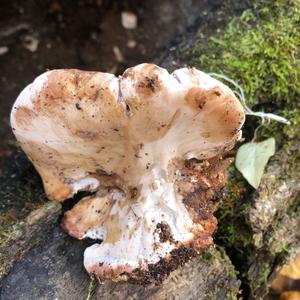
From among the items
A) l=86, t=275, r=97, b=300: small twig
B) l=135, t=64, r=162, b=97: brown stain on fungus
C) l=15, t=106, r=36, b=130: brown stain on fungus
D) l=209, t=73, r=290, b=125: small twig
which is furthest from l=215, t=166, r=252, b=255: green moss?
l=15, t=106, r=36, b=130: brown stain on fungus

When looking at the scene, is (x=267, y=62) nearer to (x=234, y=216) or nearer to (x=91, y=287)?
(x=234, y=216)

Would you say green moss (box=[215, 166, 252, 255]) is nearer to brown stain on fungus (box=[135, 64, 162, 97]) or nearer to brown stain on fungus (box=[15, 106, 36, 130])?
brown stain on fungus (box=[135, 64, 162, 97])

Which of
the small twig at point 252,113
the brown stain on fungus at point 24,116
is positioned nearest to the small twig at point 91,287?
the brown stain on fungus at point 24,116

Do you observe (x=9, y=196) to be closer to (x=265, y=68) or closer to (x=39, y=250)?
(x=39, y=250)

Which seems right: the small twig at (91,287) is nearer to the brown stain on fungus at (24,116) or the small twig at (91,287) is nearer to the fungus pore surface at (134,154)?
the fungus pore surface at (134,154)

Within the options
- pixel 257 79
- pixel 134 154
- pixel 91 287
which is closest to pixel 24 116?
pixel 134 154

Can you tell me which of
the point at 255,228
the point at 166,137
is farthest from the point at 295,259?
the point at 166,137
